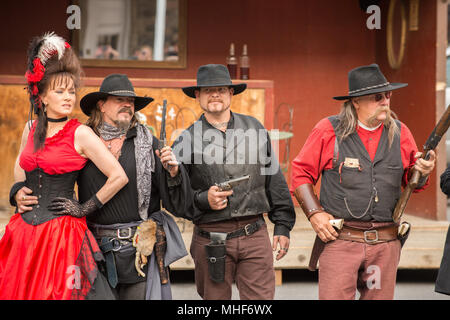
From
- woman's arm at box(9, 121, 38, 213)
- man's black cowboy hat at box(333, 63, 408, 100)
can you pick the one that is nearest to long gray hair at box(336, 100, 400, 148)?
man's black cowboy hat at box(333, 63, 408, 100)

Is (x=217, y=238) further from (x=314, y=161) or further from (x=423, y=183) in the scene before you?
(x=423, y=183)

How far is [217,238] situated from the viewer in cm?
309

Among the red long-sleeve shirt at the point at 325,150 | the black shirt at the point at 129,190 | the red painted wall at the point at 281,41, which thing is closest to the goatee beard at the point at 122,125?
the black shirt at the point at 129,190

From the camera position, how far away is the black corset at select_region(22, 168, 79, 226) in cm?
279

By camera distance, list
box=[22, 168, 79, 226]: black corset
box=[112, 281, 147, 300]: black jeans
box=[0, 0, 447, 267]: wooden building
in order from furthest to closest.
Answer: box=[0, 0, 447, 267]: wooden building, box=[112, 281, 147, 300]: black jeans, box=[22, 168, 79, 226]: black corset

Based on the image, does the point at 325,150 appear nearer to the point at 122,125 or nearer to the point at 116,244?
the point at 122,125

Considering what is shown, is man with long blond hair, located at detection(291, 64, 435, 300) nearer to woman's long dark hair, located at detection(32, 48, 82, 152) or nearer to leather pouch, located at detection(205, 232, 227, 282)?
leather pouch, located at detection(205, 232, 227, 282)

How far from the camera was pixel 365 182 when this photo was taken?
2.98m

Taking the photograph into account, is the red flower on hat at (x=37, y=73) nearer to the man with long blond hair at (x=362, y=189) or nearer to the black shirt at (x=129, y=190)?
the black shirt at (x=129, y=190)

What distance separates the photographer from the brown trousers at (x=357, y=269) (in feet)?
9.71

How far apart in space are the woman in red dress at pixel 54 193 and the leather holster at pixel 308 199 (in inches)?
40.4

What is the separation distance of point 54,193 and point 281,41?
197 inches

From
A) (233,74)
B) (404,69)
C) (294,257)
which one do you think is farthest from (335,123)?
(404,69)

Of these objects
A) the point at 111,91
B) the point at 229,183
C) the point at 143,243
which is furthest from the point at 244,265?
the point at 111,91
